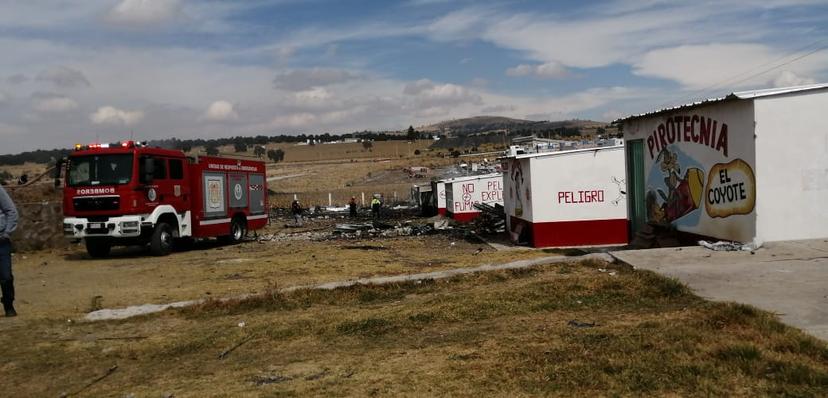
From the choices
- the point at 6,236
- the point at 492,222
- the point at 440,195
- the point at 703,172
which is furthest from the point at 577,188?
the point at 440,195

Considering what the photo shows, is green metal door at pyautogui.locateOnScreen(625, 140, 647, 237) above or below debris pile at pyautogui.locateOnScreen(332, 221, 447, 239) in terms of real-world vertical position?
above

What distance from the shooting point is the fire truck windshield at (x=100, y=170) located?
18531mm

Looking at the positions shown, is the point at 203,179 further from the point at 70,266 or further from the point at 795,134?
the point at 795,134

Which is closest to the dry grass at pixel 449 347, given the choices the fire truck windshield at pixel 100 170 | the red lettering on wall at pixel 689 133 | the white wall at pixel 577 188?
the red lettering on wall at pixel 689 133

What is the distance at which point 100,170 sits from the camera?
61.1 feet

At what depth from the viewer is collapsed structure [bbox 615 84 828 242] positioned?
11.3 metres

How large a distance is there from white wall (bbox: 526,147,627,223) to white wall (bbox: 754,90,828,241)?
11960 millimetres

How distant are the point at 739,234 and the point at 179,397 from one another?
31.0 feet

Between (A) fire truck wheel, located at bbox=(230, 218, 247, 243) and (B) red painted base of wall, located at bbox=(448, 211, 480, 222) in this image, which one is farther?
(B) red painted base of wall, located at bbox=(448, 211, 480, 222)

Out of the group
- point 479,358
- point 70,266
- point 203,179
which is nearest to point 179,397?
point 479,358

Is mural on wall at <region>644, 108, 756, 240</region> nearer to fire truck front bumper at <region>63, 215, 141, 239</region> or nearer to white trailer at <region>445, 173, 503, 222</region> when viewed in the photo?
fire truck front bumper at <region>63, 215, 141, 239</region>

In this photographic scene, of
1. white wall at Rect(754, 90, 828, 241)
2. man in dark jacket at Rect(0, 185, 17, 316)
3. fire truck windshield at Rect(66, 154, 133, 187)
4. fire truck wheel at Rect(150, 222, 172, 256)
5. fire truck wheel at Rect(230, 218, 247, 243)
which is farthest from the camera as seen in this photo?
fire truck wheel at Rect(230, 218, 247, 243)

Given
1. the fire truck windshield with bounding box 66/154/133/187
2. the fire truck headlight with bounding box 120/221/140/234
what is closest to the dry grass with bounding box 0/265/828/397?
the fire truck headlight with bounding box 120/221/140/234

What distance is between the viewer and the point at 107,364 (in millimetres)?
7363
